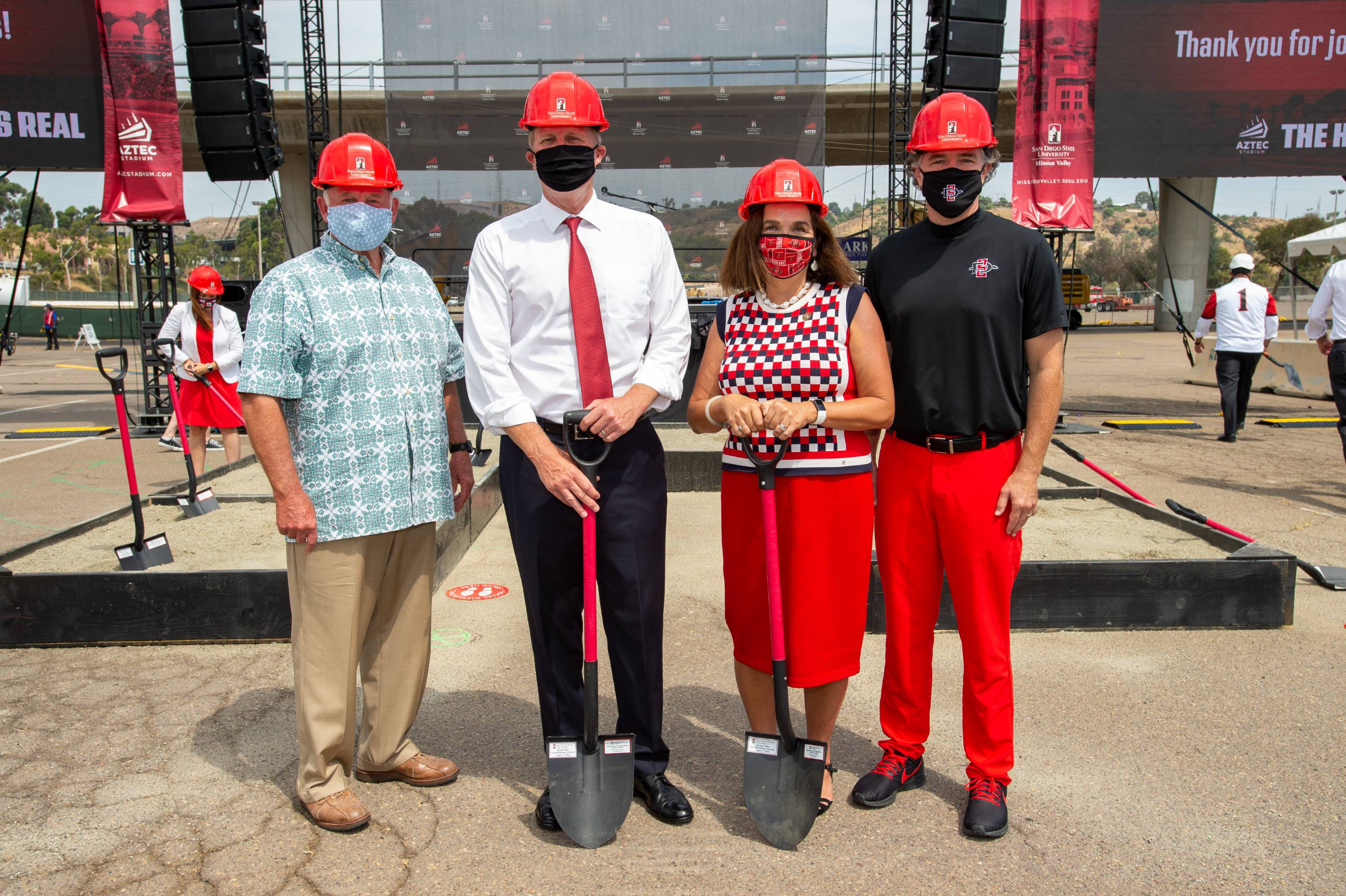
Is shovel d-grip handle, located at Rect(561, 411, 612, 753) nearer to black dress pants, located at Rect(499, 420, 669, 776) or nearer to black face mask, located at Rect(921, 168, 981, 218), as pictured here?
black dress pants, located at Rect(499, 420, 669, 776)

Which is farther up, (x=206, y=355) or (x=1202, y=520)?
(x=206, y=355)

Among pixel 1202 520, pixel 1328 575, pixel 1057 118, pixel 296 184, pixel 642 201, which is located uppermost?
pixel 296 184

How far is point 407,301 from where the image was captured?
3.09 meters

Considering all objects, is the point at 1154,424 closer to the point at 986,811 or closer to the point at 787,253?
the point at 986,811

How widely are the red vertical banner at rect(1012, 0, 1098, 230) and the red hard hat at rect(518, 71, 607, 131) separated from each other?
897cm

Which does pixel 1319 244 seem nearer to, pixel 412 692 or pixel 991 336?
pixel 991 336

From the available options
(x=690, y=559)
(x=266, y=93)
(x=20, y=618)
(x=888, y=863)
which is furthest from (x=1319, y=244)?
(x=20, y=618)

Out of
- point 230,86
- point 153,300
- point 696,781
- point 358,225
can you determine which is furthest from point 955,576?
point 153,300

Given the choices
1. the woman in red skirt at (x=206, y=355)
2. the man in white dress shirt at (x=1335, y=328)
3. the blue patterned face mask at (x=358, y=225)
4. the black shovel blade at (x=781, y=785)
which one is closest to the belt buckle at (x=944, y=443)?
the black shovel blade at (x=781, y=785)

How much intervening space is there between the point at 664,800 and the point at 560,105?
208cm

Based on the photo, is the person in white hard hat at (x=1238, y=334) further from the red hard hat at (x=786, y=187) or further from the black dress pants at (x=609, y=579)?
the black dress pants at (x=609, y=579)

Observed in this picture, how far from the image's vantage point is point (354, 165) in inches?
116

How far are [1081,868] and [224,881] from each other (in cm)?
235

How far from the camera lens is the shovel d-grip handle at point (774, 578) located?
271 centimetres
